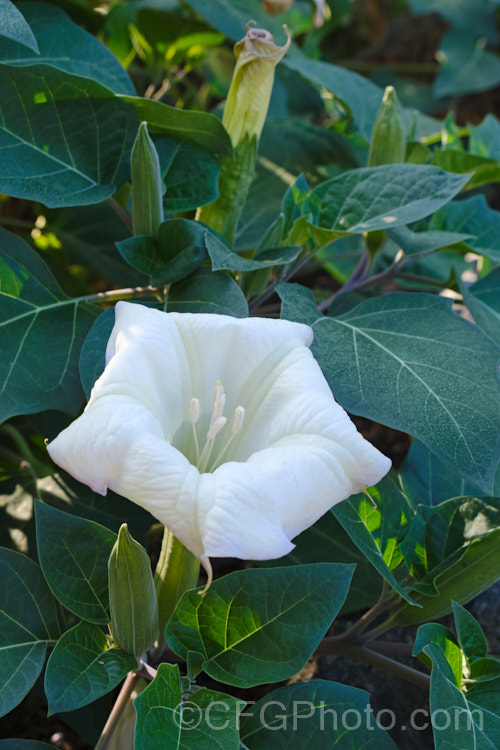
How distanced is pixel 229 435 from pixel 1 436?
0.61m

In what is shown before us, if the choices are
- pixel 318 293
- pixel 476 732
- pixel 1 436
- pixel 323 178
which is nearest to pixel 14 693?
pixel 476 732

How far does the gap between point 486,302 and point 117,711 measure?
2.51 ft

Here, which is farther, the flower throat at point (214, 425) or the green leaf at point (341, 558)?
the green leaf at point (341, 558)

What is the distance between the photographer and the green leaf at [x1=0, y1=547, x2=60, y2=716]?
73cm

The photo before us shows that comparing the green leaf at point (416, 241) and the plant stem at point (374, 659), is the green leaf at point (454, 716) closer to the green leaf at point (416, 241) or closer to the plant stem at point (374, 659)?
the plant stem at point (374, 659)

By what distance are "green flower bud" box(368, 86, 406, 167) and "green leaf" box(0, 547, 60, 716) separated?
75 centimetres

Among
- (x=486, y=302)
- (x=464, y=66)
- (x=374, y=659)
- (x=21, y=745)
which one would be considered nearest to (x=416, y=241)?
(x=486, y=302)

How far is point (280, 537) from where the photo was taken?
59 centimetres

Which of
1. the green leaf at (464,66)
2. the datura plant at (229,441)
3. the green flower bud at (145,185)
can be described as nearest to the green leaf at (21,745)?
the datura plant at (229,441)

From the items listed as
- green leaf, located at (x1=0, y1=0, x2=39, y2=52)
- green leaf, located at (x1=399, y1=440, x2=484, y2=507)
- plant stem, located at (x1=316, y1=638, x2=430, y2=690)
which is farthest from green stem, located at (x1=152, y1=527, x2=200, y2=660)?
green leaf, located at (x1=0, y1=0, x2=39, y2=52)

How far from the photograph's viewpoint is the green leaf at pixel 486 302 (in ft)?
3.30

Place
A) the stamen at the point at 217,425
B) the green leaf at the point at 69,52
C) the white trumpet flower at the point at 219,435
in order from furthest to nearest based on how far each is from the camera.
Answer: the green leaf at the point at 69,52
the stamen at the point at 217,425
the white trumpet flower at the point at 219,435

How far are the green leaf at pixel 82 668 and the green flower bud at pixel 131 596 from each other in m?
0.02

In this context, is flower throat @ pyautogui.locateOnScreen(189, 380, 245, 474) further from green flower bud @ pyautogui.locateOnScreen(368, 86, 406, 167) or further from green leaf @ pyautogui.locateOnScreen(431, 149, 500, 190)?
green leaf @ pyautogui.locateOnScreen(431, 149, 500, 190)
